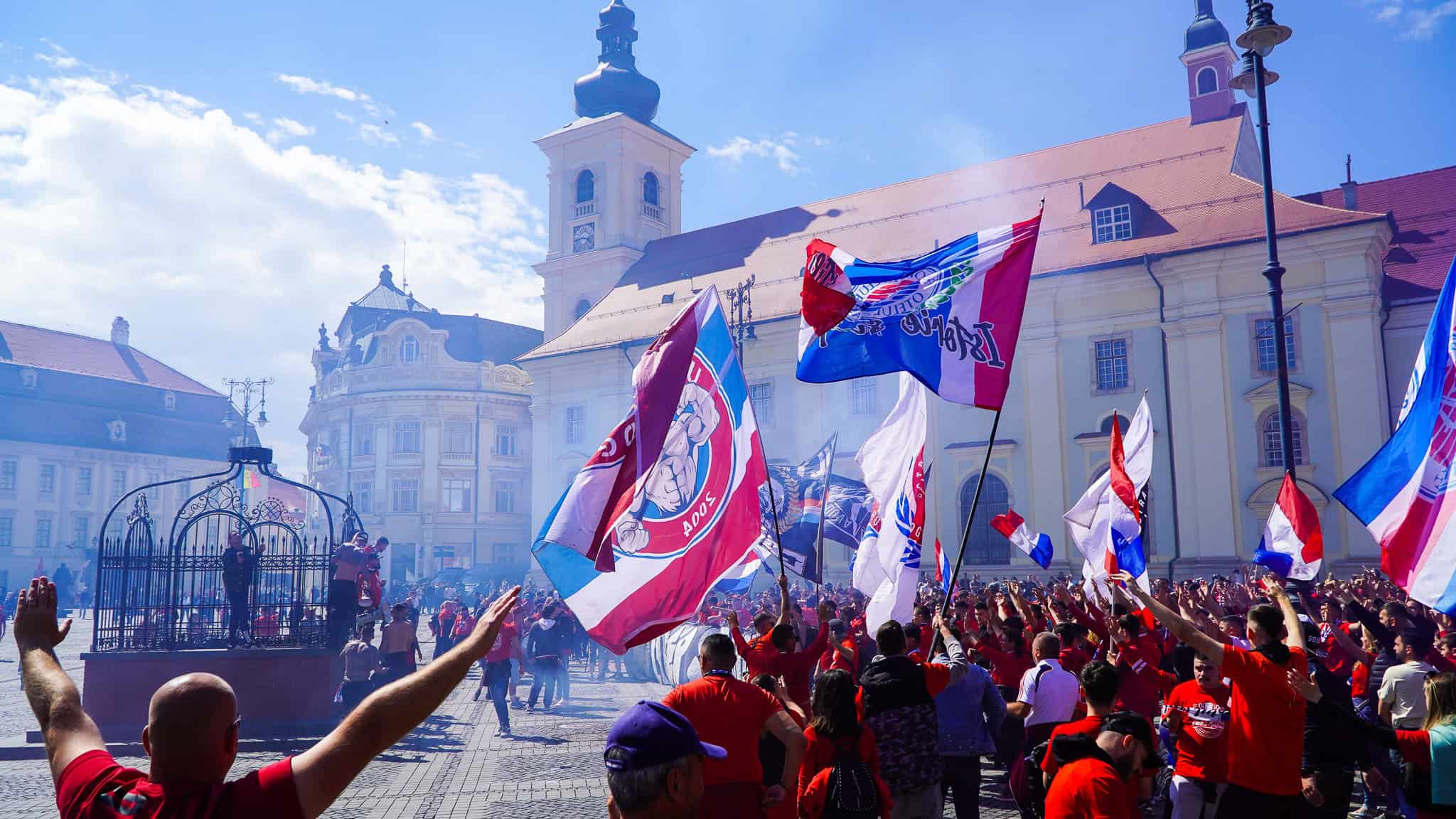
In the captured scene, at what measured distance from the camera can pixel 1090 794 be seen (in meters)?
4.18

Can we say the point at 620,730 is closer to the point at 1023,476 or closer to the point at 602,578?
the point at 602,578

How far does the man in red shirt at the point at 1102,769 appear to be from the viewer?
165 inches

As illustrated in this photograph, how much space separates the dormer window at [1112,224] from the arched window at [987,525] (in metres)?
8.44

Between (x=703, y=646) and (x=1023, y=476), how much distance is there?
31639 mm

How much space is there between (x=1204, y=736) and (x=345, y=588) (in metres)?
14.6

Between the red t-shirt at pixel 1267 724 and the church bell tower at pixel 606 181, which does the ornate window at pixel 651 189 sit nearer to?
the church bell tower at pixel 606 181

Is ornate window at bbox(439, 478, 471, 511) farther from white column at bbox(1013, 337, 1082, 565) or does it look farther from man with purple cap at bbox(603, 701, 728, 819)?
man with purple cap at bbox(603, 701, 728, 819)

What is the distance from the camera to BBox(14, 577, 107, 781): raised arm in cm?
282

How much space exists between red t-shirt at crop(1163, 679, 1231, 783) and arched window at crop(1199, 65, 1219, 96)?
39964mm

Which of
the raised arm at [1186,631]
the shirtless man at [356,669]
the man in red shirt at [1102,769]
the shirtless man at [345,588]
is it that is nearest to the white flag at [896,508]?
the raised arm at [1186,631]

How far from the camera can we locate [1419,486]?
698 centimetres

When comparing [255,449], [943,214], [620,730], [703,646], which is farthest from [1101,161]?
[620,730]

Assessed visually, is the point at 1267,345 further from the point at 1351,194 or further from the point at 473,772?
the point at 473,772

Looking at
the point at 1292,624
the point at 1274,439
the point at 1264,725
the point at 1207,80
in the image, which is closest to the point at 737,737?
the point at 1264,725
